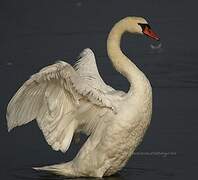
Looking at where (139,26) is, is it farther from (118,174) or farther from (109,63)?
(109,63)

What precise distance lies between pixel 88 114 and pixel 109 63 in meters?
5.39

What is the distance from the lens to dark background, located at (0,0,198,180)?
11.2 meters

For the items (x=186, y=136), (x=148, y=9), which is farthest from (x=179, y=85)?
(x=148, y=9)

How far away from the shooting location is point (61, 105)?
1048 centimetres

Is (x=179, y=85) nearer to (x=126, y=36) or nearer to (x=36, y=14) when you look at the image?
(x=126, y=36)

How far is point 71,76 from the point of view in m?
10.1

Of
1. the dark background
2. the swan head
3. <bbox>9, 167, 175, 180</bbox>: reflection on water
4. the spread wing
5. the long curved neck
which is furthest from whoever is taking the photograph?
the dark background

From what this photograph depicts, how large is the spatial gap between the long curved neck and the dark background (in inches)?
41.2

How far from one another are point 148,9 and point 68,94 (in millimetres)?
9991

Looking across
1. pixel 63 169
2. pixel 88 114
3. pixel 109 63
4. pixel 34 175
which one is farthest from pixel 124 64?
pixel 109 63

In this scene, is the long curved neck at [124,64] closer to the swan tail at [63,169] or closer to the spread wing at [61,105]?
the spread wing at [61,105]

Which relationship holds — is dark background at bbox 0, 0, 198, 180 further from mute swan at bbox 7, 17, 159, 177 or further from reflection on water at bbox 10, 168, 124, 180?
mute swan at bbox 7, 17, 159, 177

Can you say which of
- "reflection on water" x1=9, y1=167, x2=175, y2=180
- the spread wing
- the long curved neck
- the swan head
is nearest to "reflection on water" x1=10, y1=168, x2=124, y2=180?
"reflection on water" x1=9, y1=167, x2=175, y2=180

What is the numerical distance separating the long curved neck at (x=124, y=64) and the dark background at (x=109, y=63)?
3.44 feet
